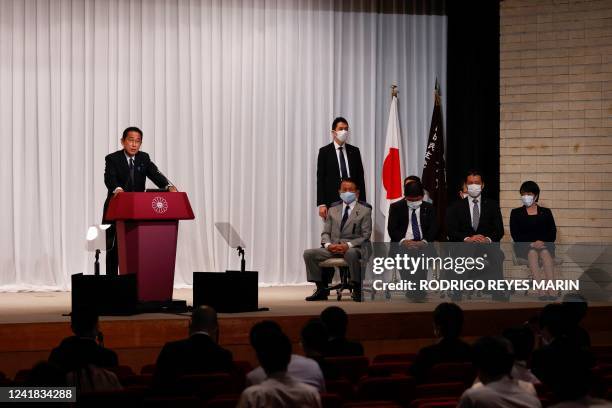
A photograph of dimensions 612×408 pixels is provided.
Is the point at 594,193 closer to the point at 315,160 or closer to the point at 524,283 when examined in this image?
the point at 524,283

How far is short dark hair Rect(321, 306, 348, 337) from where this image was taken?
520 cm

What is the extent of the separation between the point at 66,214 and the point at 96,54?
169 cm

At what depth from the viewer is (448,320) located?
196 inches

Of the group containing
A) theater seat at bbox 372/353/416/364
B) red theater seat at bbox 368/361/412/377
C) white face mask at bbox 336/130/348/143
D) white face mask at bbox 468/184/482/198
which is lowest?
theater seat at bbox 372/353/416/364

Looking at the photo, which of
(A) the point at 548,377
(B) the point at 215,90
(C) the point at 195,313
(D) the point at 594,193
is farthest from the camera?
(B) the point at 215,90

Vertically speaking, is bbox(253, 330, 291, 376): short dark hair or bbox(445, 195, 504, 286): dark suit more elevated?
bbox(445, 195, 504, 286): dark suit

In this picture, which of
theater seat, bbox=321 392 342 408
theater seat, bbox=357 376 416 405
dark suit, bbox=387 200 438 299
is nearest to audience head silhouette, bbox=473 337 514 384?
theater seat, bbox=321 392 342 408

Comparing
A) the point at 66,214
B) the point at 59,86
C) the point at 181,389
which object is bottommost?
the point at 181,389

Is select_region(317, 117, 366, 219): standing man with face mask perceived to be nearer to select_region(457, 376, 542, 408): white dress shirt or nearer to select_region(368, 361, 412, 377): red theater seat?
select_region(368, 361, 412, 377): red theater seat

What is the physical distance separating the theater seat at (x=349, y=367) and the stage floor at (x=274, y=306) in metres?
2.57

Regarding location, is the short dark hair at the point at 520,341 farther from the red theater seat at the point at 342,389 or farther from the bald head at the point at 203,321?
the bald head at the point at 203,321

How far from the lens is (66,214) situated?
1069 cm

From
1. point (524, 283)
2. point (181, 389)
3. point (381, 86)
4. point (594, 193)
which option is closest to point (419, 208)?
point (524, 283)

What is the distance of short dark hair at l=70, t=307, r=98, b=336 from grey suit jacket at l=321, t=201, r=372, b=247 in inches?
175
